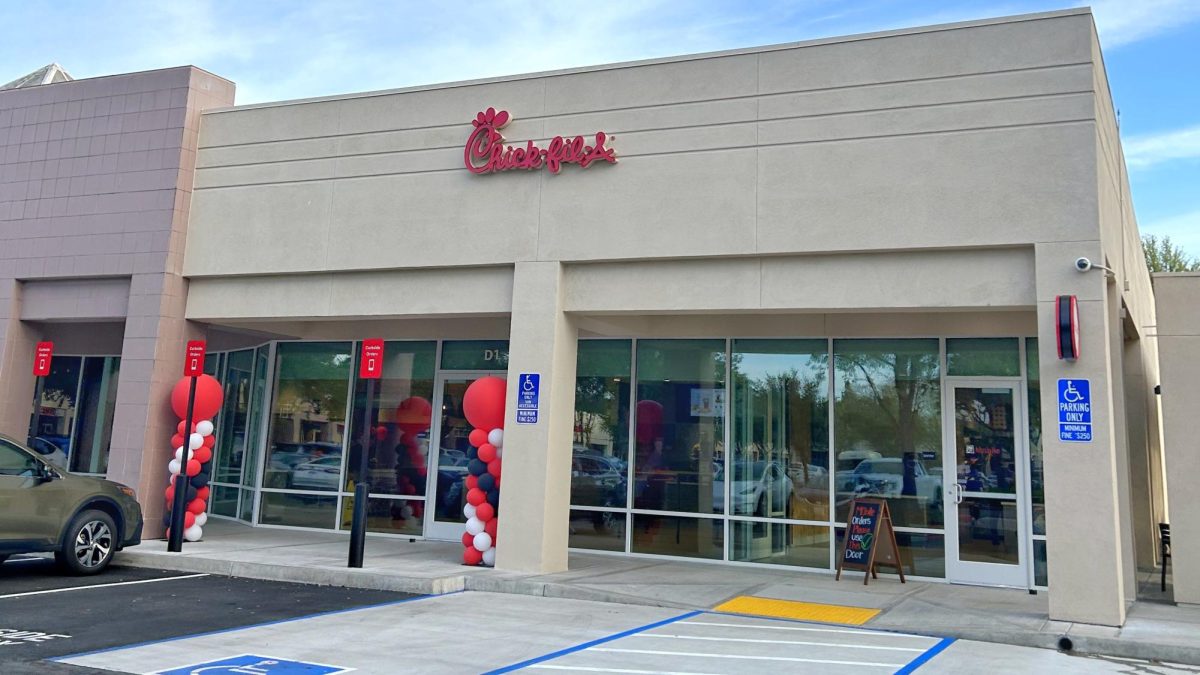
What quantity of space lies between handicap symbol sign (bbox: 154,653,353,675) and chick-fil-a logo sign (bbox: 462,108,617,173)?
7.02m

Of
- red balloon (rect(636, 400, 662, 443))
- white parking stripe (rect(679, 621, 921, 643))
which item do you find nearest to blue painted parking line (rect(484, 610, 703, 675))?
white parking stripe (rect(679, 621, 921, 643))

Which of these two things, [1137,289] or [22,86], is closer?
[1137,289]

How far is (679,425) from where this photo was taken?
44.2 ft

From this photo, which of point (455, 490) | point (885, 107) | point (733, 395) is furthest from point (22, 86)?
point (885, 107)

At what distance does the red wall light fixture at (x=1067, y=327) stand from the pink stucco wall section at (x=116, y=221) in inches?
465

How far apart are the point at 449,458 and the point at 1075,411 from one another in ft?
29.9

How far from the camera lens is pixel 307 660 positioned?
22.8 feet

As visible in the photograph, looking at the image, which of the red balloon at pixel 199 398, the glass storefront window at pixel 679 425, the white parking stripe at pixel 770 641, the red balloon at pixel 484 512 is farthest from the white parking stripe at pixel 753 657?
the red balloon at pixel 199 398

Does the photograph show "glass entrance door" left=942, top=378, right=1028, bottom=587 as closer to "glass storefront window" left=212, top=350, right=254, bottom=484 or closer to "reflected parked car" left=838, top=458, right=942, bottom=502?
"reflected parked car" left=838, top=458, right=942, bottom=502

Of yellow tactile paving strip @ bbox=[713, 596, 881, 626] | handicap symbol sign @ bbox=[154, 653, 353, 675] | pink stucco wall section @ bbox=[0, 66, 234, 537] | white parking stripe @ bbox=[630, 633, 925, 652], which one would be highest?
A: pink stucco wall section @ bbox=[0, 66, 234, 537]

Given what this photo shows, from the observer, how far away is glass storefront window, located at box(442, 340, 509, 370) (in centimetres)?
1456

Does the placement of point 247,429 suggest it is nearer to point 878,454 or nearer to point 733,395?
point 733,395

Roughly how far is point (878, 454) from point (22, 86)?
50.6ft

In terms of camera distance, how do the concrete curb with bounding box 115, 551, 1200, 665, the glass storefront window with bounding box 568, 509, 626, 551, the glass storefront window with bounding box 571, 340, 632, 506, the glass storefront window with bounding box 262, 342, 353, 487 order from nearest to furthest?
the concrete curb with bounding box 115, 551, 1200, 665
the glass storefront window with bounding box 568, 509, 626, 551
the glass storefront window with bounding box 571, 340, 632, 506
the glass storefront window with bounding box 262, 342, 353, 487
